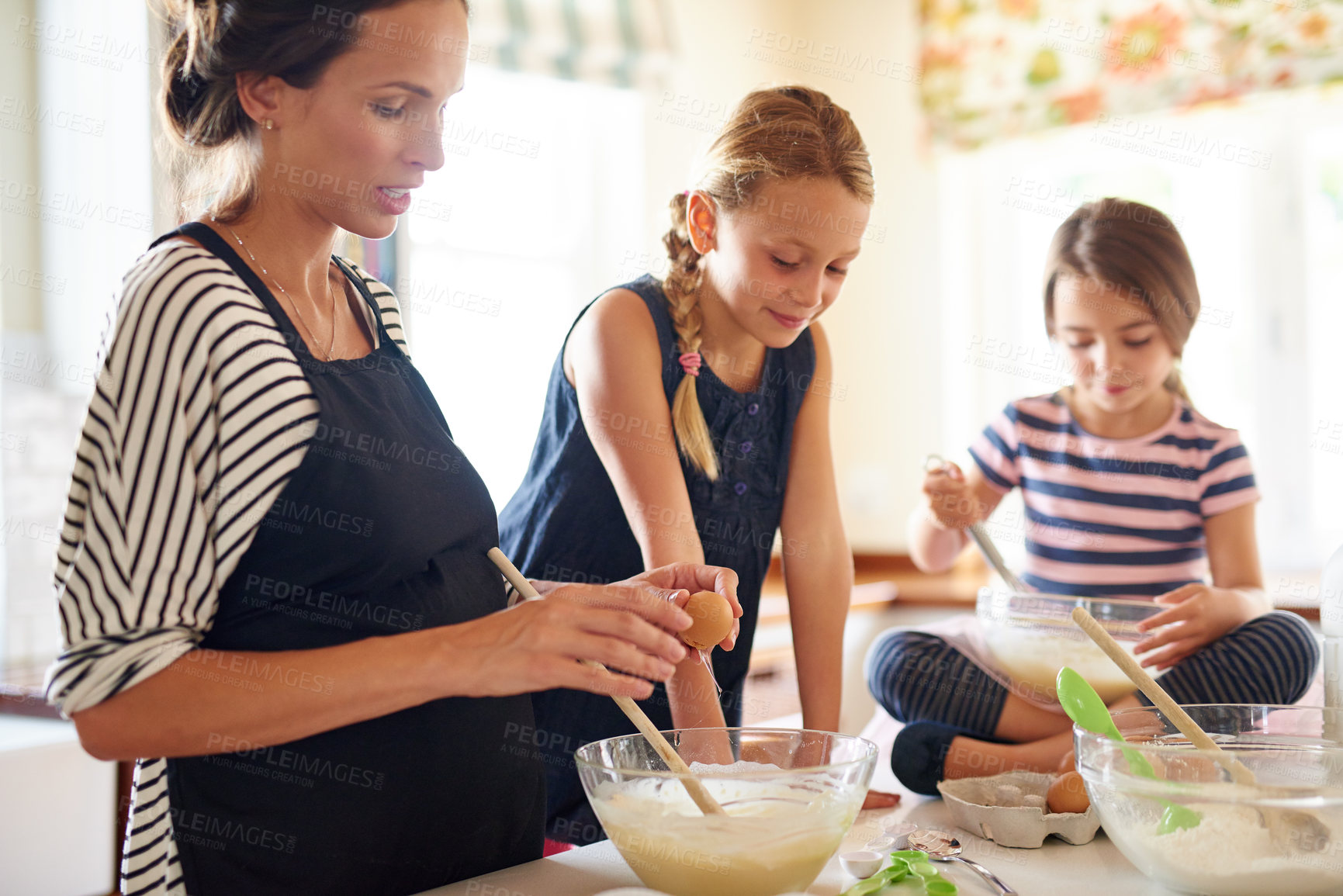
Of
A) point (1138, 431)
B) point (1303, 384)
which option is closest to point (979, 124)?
point (1303, 384)

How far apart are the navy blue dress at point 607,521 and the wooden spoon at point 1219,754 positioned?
1.87 feet

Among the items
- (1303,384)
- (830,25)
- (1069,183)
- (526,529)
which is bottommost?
(526,529)

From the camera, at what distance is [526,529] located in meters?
1.36

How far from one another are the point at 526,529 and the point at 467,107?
2050 mm

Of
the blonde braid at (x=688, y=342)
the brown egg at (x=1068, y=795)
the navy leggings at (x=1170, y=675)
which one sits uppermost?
the blonde braid at (x=688, y=342)

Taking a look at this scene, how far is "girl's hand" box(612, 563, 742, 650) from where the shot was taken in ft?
3.15

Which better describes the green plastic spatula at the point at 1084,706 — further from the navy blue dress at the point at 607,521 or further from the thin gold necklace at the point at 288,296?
the thin gold necklace at the point at 288,296

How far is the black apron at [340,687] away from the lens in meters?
0.86

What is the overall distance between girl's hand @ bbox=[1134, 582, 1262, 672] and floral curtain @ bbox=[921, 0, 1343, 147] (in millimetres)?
2393

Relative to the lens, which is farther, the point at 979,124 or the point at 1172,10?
the point at 979,124

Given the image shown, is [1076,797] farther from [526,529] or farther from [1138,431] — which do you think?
[1138,431]

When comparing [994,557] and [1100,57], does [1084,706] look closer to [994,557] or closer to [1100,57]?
[994,557]

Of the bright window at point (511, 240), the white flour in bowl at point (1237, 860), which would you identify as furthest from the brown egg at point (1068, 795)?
the bright window at point (511, 240)

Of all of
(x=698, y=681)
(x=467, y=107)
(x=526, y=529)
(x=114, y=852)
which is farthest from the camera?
(x=467, y=107)
